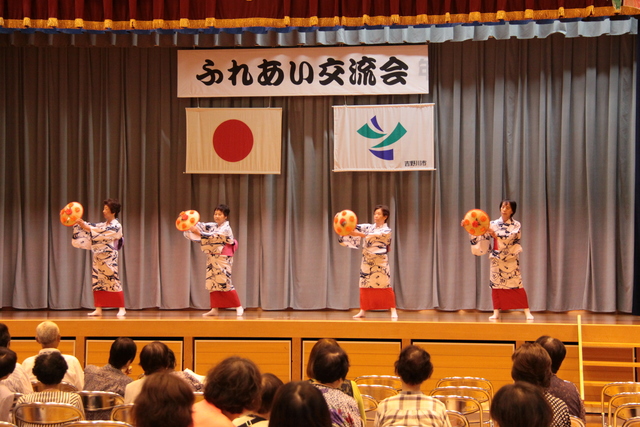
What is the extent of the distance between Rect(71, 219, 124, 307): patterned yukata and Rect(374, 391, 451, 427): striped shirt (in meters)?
5.83

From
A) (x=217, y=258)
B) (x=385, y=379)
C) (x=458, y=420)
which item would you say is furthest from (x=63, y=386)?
(x=217, y=258)

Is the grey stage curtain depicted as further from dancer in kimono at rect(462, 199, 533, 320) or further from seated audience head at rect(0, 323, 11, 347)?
seated audience head at rect(0, 323, 11, 347)

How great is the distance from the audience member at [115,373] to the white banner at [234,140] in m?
5.51

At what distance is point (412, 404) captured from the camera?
3084mm

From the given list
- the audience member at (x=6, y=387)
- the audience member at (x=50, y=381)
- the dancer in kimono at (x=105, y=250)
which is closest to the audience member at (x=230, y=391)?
the audience member at (x=50, y=381)

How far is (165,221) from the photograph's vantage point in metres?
9.76

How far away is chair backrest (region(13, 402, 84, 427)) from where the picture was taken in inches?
133

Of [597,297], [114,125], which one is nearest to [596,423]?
[597,297]

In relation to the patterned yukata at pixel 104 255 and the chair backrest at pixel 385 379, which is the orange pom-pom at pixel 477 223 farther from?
the patterned yukata at pixel 104 255

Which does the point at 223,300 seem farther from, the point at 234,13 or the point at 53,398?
the point at 53,398

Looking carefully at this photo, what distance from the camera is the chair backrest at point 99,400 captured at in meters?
3.84

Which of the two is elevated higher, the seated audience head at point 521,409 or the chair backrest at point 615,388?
the seated audience head at point 521,409

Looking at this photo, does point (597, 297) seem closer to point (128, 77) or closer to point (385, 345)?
point (385, 345)

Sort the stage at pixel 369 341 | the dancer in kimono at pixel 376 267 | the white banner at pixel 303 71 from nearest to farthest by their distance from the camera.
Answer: the stage at pixel 369 341 → the dancer in kimono at pixel 376 267 → the white banner at pixel 303 71
